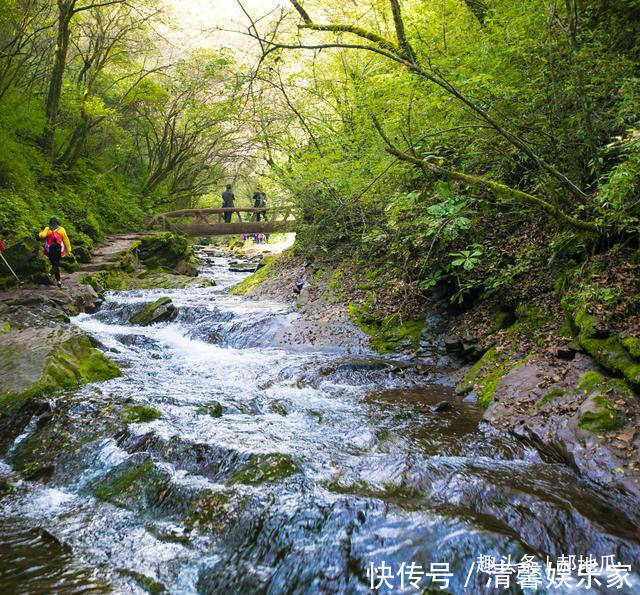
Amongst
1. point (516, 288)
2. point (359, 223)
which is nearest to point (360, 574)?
point (516, 288)

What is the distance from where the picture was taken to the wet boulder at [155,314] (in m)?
10.3

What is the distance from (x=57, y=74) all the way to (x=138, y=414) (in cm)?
1595

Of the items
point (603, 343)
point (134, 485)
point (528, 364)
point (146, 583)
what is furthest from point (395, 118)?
point (146, 583)

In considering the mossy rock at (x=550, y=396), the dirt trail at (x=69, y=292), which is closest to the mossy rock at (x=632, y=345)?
the mossy rock at (x=550, y=396)

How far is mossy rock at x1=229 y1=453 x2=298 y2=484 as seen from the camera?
3688 millimetres

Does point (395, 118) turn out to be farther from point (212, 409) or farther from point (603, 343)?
point (212, 409)

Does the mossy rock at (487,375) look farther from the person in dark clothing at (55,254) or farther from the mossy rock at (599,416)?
the person in dark clothing at (55,254)

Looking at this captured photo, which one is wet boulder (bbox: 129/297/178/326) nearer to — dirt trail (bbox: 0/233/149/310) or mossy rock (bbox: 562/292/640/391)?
dirt trail (bbox: 0/233/149/310)

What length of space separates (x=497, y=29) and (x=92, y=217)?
1611 centimetres

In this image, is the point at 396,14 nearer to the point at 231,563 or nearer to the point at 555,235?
the point at 555,235

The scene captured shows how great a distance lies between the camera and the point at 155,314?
10.4 metres

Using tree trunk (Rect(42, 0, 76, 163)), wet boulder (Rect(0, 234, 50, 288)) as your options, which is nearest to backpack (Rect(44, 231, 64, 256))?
wet boulder (Rect(0, 234, 50, 288))

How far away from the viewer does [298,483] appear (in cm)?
362

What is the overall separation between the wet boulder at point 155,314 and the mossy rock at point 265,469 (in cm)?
711
